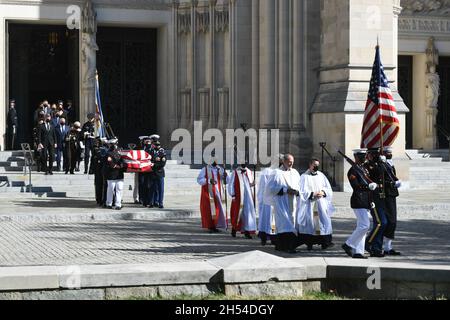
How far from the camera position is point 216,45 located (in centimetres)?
2941

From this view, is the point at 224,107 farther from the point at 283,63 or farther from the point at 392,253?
the point at 392,253

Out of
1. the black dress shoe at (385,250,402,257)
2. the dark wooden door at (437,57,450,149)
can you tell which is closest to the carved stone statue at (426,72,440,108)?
the dark wooden door at (437,57,450,149)

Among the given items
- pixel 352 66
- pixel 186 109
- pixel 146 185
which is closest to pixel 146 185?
pixel 146 185

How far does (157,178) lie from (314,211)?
6.66 metres

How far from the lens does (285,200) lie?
15695mm

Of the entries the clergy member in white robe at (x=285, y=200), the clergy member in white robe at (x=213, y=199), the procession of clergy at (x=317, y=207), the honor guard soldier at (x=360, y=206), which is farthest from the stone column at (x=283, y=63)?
the honor guard soldier at (x=360, y=206)

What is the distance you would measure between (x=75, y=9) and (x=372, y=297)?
66.5 feet

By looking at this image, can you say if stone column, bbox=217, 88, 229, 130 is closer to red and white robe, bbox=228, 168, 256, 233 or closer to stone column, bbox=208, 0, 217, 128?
stone column, bbox=208, 0, 217, 128

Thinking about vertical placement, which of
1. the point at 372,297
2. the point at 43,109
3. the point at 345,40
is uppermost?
the point at 345,40

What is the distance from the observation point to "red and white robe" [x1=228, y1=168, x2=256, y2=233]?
17356mm

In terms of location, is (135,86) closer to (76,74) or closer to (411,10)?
(76,74)

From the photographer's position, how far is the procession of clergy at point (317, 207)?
14555 millimetres
